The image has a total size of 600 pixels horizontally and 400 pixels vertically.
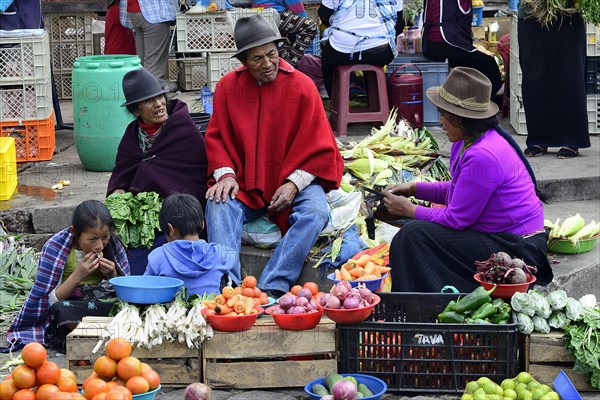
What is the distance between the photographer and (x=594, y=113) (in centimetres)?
980

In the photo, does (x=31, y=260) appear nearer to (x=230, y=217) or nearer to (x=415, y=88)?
(x=230, y=217)

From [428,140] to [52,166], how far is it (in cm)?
317

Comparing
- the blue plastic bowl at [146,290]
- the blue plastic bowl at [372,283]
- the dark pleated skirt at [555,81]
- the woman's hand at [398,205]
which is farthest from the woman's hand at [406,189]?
the dark pleated skirt at [555,81]

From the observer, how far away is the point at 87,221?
534 centimetres

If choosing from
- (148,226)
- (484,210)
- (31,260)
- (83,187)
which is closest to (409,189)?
(484,210)

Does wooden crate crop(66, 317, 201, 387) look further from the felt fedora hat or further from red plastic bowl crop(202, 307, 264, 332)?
the felt fedora hat

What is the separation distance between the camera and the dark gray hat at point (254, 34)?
5.97 m

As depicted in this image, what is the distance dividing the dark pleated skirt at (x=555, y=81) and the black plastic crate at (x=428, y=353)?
445cm

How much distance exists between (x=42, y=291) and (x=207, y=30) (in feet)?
14.3

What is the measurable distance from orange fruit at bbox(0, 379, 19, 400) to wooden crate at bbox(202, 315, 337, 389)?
1406 millimetres

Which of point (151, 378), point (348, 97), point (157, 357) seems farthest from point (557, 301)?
point (348, 97)

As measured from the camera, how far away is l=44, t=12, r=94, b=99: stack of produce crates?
11.7 meters

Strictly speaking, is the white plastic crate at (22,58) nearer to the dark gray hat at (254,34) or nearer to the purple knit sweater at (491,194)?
the dark gray hat at (254,34)

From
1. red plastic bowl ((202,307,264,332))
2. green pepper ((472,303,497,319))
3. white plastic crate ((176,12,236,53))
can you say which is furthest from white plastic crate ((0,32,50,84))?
green pepper ((472,303,497,319))
